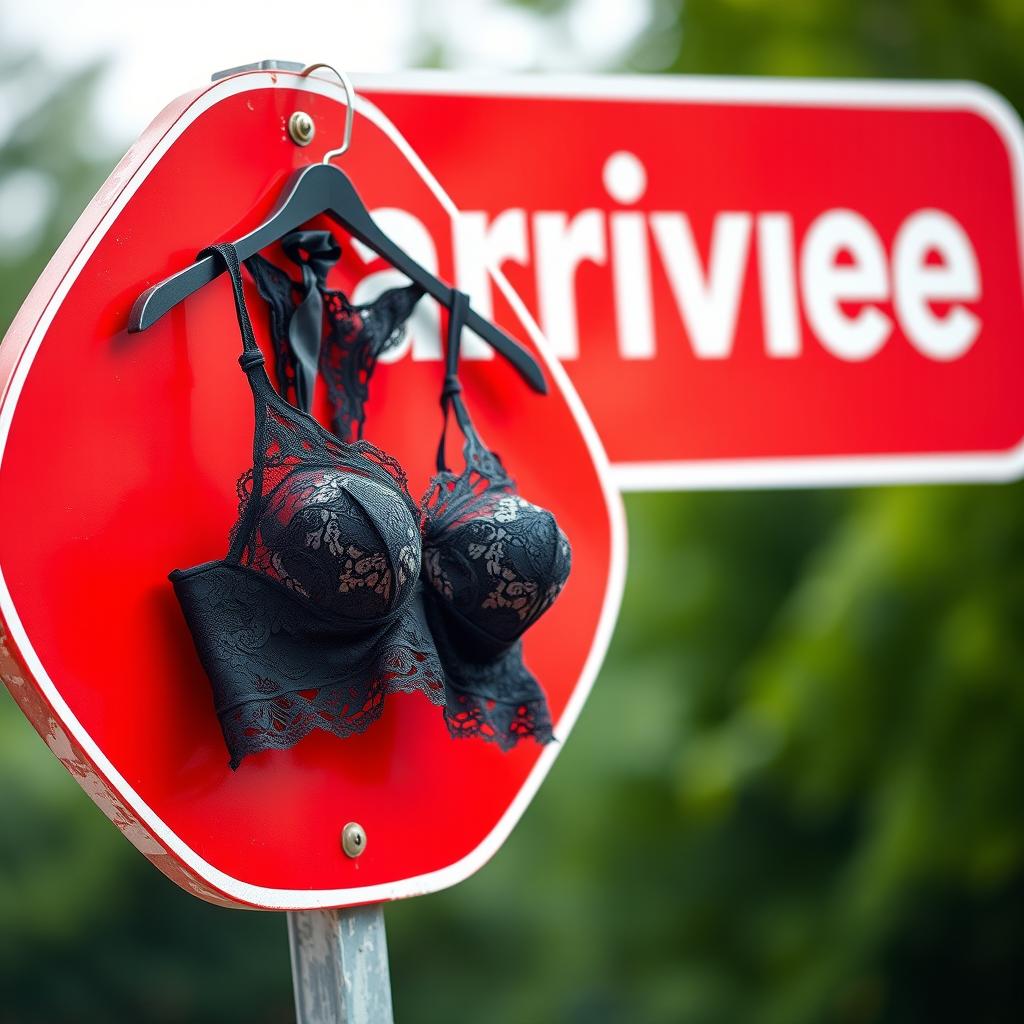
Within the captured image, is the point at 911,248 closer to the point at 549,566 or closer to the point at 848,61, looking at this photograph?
the point at 549,566

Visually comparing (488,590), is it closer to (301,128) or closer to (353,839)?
(353,839)

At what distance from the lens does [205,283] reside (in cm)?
109

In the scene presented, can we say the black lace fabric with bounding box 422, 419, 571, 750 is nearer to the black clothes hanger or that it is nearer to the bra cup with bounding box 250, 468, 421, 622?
the bra cup with bounding box 250, 468, 421, 622

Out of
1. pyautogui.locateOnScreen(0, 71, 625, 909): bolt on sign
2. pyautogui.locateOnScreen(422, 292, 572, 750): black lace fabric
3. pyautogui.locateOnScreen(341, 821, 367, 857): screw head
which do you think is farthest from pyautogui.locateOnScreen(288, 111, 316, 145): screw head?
pyautogui.locateOnScreen(341, 821, 367, 857): screw head

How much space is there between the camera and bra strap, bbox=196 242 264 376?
1.06 metres

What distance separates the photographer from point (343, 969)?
1112 mm

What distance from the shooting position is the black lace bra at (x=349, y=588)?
3.24 feet

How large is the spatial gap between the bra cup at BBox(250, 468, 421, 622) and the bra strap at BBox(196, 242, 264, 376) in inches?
4.0

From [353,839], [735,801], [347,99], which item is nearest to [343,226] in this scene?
[347,99]

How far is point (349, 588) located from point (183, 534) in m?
0.15

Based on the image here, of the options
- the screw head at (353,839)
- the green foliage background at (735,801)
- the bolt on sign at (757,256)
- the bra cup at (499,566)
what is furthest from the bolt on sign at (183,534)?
the green foliage background at (735,801)

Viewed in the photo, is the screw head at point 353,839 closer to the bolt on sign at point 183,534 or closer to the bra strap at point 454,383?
the bolt on sign at point 183,534

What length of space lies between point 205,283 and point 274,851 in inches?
17.3

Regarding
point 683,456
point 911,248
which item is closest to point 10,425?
point 683,456
